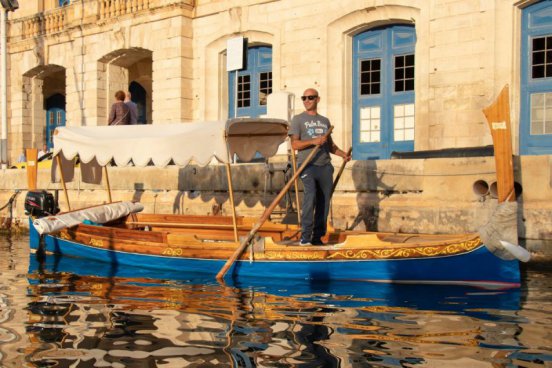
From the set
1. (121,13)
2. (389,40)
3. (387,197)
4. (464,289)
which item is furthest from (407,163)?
(121,13)

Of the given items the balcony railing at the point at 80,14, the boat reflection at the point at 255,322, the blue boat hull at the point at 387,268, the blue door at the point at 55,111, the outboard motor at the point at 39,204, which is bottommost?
the boat reflection at the point at 255,322

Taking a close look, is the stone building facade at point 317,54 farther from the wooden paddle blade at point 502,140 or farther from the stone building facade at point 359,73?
the wooden paddle blade at point 502,140

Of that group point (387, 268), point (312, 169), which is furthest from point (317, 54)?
point (387, 268)

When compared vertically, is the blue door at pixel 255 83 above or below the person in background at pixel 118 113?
above

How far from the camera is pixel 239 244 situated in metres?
8.50

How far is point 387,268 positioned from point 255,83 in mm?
11043

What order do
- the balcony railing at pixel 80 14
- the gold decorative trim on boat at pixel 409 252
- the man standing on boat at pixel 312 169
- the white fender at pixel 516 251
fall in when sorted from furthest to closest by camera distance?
1. the balcony railing at pixel 80 14
2. the man standing on boat at pixel 312 169
3. the gold decorative trim on boat at pixel 409 252
4. the white fender at pixel 516 251

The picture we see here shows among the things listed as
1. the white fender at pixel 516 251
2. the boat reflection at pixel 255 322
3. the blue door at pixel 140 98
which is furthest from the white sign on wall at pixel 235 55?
the blue door at pixel 140 98

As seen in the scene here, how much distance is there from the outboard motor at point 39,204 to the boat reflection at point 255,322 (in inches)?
152

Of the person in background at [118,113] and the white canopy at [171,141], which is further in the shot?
the person in background at [118,113]

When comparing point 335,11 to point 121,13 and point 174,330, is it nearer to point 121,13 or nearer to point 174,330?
point 121,13

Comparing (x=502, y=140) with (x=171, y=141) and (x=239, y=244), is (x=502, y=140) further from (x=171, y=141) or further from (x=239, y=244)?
(x=171, y=141)

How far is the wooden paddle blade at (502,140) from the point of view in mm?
7504

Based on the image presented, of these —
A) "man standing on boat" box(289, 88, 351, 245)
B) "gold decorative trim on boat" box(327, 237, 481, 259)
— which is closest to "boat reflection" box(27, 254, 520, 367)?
"gold decorative trim on boat" box(327, 237, 481, 259)
